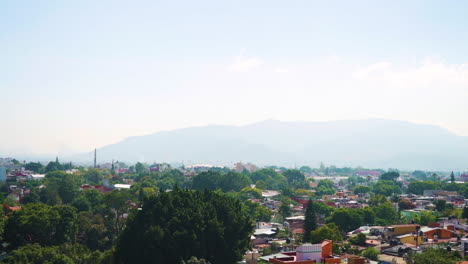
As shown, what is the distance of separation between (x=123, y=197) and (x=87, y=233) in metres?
6.03

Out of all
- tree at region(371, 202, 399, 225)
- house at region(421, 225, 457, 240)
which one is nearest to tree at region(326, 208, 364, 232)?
tree at region(371, 202, 399, 225)

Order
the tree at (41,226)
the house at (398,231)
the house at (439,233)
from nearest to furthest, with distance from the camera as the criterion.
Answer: the tree at (41,226) → the house at (439,233) → the house at (398,231)

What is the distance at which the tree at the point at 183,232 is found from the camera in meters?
25.0

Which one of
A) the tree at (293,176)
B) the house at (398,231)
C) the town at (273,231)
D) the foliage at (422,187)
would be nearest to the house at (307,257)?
the town at (273,231)

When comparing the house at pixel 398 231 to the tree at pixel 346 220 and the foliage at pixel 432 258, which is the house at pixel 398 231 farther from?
the foliage at pixel 432 258

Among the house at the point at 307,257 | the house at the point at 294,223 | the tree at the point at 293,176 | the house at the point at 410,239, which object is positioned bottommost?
the house at the point at 294,223

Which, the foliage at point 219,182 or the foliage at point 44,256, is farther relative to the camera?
the foliage at point 219,182

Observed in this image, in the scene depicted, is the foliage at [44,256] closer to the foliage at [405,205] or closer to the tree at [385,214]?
the tree at [385,214]

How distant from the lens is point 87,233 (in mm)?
37594

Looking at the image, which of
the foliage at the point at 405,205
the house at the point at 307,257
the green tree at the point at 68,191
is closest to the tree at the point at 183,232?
the house at the point at 307,257

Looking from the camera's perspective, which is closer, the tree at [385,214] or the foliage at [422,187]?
the tree at [385,214]

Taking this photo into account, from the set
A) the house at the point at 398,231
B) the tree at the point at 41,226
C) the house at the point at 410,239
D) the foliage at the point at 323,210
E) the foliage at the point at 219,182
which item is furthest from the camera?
the foliage at the point at 219,182

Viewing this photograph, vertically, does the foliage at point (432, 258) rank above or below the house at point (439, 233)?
above

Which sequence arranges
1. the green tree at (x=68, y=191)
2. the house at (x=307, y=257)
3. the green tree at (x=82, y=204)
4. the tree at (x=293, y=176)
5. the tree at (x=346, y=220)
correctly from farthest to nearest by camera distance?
the tree at (x=293, y=176), the green tree at (x=68, y=191), the green tree at (x=82, y=204), the tree at (x=346, y=220), the house at (x=307, y=257)
